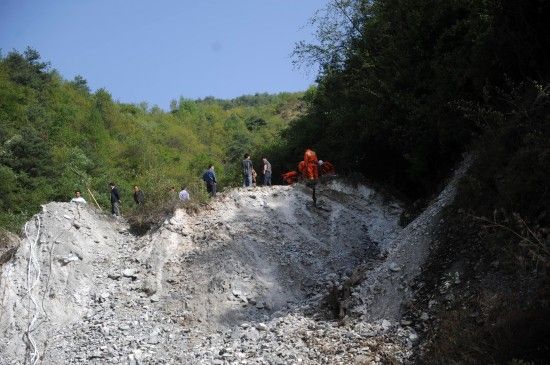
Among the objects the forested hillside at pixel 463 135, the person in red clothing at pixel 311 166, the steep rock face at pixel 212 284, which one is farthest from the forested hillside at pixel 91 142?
the forested hillside at pixel 463 135

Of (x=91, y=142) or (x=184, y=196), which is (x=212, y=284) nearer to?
(x=184, y=196)

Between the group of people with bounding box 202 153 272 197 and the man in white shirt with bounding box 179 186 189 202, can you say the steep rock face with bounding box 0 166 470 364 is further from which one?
the group of people with bounding box 202 153 272 197

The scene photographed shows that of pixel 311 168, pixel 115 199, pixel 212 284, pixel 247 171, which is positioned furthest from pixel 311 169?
pixel 115 199

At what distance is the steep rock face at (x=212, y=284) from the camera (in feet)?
29.7

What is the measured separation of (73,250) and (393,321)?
777 cm

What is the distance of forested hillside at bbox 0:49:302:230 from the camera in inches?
1114

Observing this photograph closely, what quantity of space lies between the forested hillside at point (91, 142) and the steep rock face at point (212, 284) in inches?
75.4

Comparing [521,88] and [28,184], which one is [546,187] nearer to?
[521,88]

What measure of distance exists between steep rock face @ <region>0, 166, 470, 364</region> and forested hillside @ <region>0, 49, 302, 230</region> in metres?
1.92

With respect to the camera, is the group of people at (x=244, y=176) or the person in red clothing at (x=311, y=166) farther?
the group of people at (x=244, y=176)

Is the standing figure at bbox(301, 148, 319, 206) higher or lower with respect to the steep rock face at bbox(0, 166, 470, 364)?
higher

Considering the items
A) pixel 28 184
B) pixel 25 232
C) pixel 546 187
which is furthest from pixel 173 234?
pixel 28 184

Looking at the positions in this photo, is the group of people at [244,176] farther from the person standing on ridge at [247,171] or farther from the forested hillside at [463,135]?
the forested hillside at [463,135]

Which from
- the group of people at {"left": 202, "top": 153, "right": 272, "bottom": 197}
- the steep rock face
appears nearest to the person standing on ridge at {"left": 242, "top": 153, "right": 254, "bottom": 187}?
the group of people at {"left": 202, "top": 153, "right": 272, "bottom": 197}
